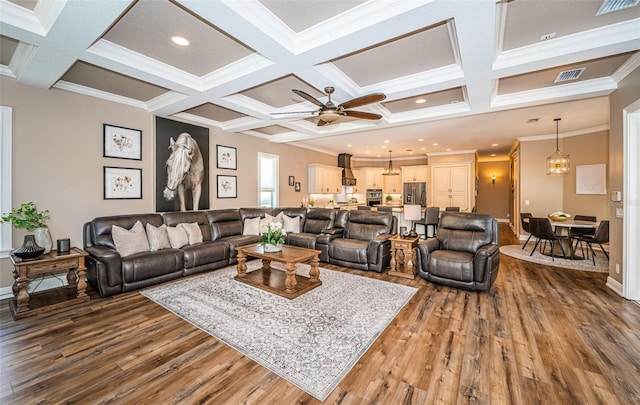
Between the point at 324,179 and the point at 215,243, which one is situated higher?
the point at 324,179

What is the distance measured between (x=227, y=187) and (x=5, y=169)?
342cm

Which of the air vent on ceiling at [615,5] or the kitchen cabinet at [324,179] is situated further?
the kitchen cabinet at [324,179]

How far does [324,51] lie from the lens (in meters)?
2.77

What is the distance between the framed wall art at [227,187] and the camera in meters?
6.17

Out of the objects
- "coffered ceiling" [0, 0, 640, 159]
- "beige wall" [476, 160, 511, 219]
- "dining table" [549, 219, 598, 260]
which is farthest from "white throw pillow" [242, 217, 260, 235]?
"beige wall" [476, 160, 511, 219]

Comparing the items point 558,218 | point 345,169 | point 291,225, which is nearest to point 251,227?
point 291,225

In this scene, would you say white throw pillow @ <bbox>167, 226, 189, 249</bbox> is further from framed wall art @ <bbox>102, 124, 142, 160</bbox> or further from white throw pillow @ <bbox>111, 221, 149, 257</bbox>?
framed wall art @ <bbox>102, 124, 142, 160</bbox>

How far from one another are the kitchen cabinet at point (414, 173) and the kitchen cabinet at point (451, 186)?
0.44 meters

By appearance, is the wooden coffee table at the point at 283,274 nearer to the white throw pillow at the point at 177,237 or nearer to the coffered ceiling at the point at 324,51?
the white throw pillow at the point at 177,237

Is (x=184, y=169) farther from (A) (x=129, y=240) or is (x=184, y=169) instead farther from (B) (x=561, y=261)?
(B) (x=561, y=261)

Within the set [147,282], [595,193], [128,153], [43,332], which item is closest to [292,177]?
[128,153]

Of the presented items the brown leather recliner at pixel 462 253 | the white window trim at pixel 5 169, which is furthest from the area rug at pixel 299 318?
the white window trim at pixel 5 169

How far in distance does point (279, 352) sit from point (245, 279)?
1.88m

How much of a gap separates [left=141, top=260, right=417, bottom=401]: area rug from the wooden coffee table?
0.35 ft
